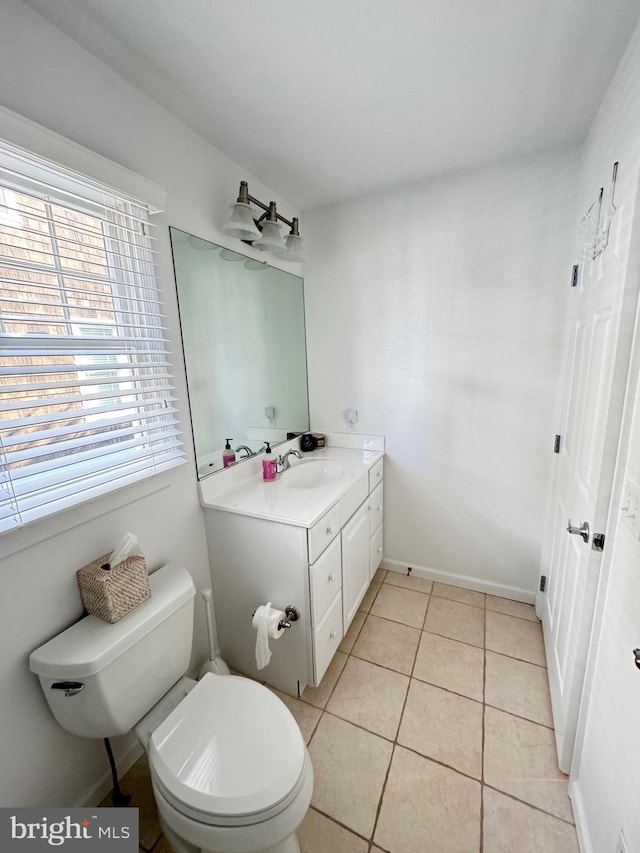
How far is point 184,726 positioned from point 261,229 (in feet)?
6.45

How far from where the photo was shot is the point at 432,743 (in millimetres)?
1304

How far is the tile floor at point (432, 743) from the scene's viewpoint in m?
1.06

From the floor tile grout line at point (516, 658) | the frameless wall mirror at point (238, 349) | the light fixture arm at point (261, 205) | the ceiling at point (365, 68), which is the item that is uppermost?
the ceiling at point (365, 68)

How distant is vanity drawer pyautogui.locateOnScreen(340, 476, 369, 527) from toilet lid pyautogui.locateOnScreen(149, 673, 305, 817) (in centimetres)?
74

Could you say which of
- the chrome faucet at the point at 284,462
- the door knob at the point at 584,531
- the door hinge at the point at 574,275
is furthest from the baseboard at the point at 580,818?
the door hinge at the point at 574,275

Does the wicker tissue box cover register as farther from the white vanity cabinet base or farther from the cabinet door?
the cabinet door

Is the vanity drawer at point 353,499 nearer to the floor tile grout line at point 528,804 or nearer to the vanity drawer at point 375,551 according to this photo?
the vanity drawer at point 375,551

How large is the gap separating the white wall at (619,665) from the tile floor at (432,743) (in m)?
0.17

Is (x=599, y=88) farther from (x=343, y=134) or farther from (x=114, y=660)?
(x=114, y=660)

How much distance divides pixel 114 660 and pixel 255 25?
1.83 meters

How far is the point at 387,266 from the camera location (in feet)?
6.48

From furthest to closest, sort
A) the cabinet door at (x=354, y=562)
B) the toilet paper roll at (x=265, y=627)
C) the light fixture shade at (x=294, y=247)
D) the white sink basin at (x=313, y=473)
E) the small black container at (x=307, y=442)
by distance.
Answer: the small black container at (x=307, y=442) < the white sink basin at (x=313, y=473) < the light fixture shade at (x=294, y=247) < the cabinet door at (x=354, y=562) < the toilet paper roll at (x=265, y=627)

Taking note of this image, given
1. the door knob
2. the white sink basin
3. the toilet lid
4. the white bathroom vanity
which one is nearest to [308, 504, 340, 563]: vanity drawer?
the white bathroom vanity

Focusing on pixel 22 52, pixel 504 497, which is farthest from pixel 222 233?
pixel 504 497
